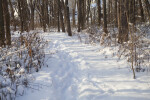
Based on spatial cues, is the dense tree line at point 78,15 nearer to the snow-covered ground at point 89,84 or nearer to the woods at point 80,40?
the woods at point 80,40

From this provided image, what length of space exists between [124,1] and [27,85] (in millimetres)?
5292

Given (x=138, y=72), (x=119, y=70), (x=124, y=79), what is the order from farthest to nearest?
(x=119, y=70) < (x=138, y=72) < (x=124, y=79)

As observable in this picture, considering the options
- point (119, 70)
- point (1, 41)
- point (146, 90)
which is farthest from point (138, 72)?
point (1, 41)

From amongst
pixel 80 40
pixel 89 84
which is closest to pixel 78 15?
pixel 80 40

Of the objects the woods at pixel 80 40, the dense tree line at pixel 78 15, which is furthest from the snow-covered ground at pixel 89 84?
the dense tree line at pixel 78 15

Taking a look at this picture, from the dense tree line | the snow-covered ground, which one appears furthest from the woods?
the snow-covered ground

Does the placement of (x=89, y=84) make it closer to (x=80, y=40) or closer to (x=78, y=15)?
(x=80, y=40)

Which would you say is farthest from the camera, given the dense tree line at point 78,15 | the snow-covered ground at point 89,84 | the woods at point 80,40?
the dense tree line at point 78,15

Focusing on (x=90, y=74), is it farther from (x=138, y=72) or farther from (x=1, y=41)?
(x=1, y=41)

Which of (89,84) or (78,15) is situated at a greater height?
(78,15)

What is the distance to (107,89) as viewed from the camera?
2.29 metres

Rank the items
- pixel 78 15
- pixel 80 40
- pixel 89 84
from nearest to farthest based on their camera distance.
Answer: pixel 89 84 < pixel 80 40 < pixel 78 15

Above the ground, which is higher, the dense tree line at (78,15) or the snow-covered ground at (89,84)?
the dense tree line at (78,15)

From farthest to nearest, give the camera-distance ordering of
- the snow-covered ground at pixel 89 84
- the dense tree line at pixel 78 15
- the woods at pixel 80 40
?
the dense tree line at pixel 78 15 < the woods at pixel 80 40 < the snow-covered ground at pixel 89 84
